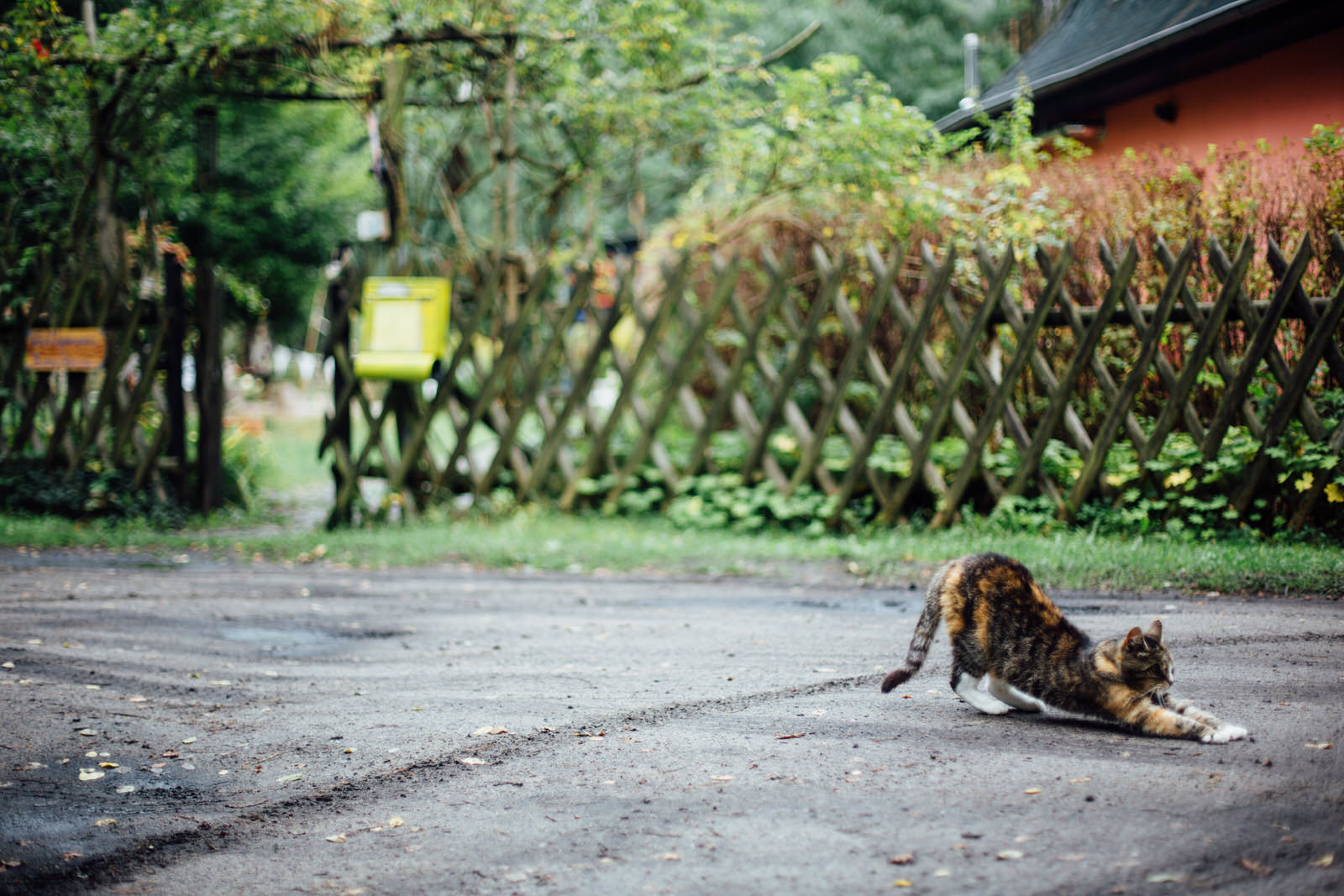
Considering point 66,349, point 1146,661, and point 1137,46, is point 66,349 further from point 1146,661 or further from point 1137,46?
point 1137,46

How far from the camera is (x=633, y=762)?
11.0 ft

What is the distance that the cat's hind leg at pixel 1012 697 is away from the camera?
12.1ft

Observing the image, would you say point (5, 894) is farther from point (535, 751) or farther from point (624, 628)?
point (624, 628)

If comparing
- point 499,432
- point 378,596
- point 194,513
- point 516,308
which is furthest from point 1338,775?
point 194,513

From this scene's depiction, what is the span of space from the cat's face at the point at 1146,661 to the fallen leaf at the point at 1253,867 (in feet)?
2.94

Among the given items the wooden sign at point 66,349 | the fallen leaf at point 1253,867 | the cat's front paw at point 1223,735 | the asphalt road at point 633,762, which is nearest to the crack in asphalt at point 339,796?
the asphalt road at point 633,762

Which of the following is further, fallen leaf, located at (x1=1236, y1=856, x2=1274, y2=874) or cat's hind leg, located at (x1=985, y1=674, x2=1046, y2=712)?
cat's hind leg, located at (x1=985, y1=674, x2=1046, y2=712)

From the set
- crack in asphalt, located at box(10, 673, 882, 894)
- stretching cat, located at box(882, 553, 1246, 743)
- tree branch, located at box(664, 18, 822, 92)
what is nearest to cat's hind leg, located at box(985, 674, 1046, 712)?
stretching cat, located at box(882, 553, 1246, 743)

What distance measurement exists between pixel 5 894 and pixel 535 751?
1520 millimetres

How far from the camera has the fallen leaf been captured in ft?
7.99

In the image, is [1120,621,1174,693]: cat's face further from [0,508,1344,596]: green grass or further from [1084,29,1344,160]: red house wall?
[1084,29,1344,160]: red house wall

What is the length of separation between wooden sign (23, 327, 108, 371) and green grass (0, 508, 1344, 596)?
1335 mm

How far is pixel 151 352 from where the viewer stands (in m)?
8.66

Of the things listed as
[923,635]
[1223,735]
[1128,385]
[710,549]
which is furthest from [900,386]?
[1223,735]
